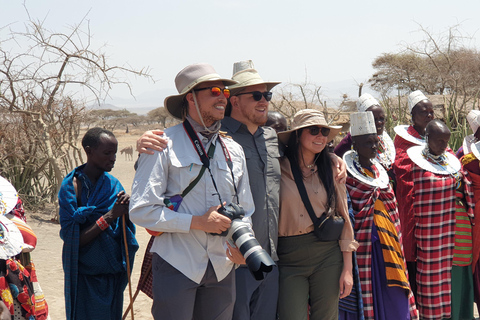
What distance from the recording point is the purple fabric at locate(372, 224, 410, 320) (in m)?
3.89

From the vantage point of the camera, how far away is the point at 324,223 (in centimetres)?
326

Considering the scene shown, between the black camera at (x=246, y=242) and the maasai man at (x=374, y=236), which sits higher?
the black camera at (x=246, y=242)

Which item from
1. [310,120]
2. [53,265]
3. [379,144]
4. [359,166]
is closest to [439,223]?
[379,144]

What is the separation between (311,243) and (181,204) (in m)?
1.03

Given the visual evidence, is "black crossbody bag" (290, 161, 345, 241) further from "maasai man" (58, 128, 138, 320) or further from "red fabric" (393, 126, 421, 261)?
"red fabric" (393, 126, 421, 261)

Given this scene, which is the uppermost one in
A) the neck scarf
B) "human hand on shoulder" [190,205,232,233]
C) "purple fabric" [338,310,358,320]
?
the neck scarf

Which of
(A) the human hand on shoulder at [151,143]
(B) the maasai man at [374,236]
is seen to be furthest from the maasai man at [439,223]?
(A) the human hand on shoulder at [151,143]

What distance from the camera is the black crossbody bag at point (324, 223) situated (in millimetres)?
3256

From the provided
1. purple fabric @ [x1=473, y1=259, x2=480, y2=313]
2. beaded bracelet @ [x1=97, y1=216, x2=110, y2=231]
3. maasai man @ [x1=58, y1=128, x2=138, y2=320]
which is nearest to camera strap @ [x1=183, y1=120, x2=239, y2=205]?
maasai man @ [x1=58, y1=128, x2=138, y2=320]

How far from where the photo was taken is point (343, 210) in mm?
3393

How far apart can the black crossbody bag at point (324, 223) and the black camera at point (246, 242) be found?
80cm

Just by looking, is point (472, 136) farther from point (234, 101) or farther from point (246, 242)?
point (246, 242)

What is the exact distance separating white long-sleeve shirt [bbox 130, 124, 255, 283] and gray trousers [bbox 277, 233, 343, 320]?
701 mm

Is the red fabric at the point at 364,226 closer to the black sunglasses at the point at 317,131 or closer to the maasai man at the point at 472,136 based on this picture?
the black sunglasses at the point at 317,131
